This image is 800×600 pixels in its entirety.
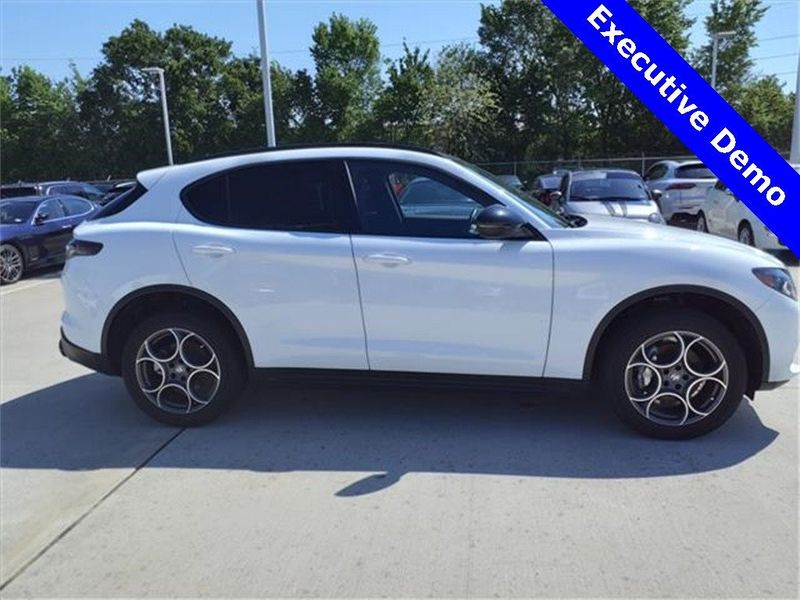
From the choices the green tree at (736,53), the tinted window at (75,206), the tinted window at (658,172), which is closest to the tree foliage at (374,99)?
the green tree at (736,53)

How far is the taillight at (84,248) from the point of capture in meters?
4.50

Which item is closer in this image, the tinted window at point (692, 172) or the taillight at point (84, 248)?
the taillight at point (84, 248)

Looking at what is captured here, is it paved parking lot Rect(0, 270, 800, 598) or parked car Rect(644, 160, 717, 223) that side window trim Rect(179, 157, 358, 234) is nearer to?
paved parking lot Rect(0, 270, 800, 598)

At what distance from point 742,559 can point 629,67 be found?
262 centimetres

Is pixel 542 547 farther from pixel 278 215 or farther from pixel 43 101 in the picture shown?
pixel 43 101

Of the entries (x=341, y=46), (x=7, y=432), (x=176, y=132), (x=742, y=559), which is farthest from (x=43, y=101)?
(x=742, y=559)

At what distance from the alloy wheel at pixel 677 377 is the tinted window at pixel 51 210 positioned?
11.9m

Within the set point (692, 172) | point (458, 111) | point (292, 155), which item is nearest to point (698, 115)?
point (292, 155)

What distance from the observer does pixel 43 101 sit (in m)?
50.3

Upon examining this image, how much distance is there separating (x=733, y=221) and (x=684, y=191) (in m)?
4.07

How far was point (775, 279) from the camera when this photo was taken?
4.01 m

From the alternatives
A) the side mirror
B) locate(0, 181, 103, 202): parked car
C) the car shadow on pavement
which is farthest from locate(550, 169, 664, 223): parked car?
locate(0, 181, 103, 202): parked car

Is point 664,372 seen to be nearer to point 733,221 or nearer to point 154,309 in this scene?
point 154,309

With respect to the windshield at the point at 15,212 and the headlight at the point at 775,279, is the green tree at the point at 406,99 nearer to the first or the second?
the windshield at the point at 15,212
